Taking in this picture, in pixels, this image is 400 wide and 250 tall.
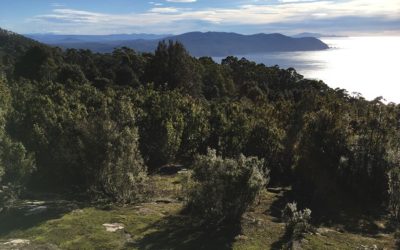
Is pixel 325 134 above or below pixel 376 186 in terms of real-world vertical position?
above

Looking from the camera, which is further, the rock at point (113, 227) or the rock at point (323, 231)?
the rock at point (323, 231)

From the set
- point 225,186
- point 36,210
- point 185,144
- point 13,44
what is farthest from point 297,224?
point 13,44

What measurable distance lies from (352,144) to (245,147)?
295 inches

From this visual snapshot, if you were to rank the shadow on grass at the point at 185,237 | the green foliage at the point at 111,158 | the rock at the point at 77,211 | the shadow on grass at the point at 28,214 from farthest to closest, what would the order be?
the green foliage at the point at 111,158
the rock at the point at 77,211
the shadow on grass at the point at 28,214
the shadow on grass at the point at 185,237

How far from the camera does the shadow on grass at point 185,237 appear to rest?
13977mm

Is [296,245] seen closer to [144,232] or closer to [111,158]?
[144,232]

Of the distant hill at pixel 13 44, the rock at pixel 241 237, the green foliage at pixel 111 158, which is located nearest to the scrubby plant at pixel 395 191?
the rock at pixel 241 237

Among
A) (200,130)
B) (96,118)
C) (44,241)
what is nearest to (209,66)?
(200,130)

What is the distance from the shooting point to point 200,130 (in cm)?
3189

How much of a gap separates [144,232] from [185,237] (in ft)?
5.00

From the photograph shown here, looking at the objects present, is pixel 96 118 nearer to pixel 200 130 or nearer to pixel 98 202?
pixel 98 202

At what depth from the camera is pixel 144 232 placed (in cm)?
1522

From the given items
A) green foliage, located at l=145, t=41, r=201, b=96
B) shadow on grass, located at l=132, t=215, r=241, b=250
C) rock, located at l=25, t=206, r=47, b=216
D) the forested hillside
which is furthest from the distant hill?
shadow on grass, located at l=132, t=215, r=241, b=250

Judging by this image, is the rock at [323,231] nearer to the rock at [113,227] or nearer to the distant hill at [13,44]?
the rock at [113,227]
